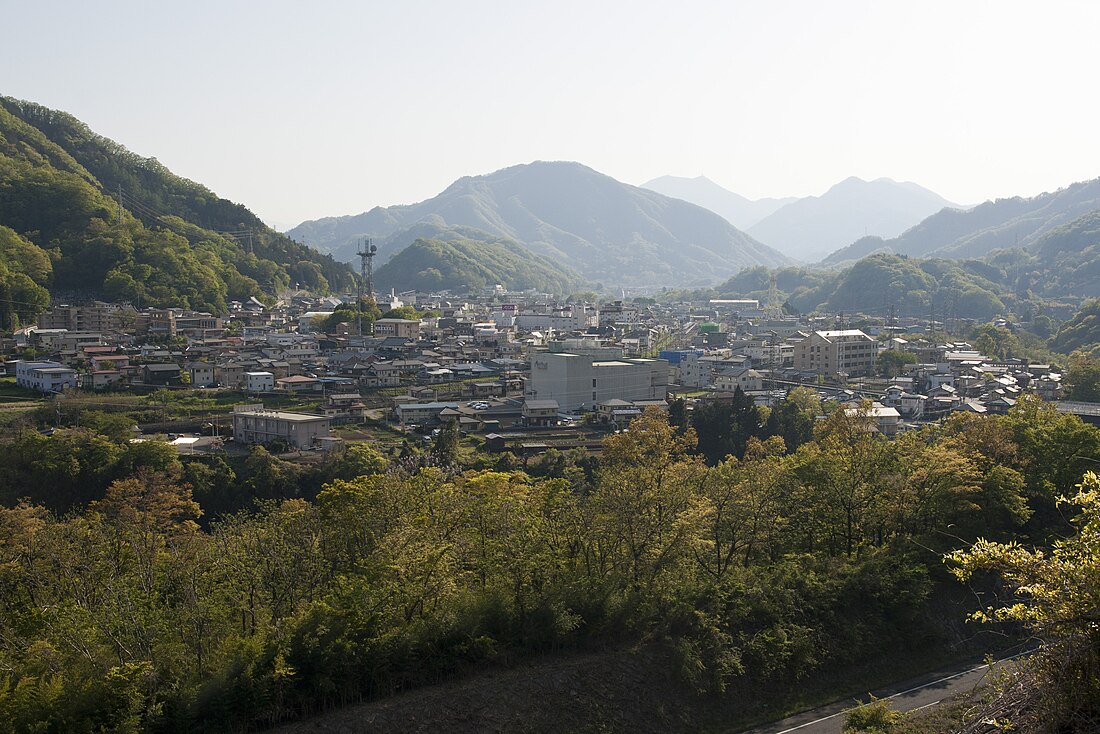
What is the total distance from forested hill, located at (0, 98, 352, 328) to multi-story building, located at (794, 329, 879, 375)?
19.8 m

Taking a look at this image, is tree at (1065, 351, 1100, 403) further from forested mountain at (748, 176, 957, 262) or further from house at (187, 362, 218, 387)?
forested mountain at (748, 176, 957, 262)

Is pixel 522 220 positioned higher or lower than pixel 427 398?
higher

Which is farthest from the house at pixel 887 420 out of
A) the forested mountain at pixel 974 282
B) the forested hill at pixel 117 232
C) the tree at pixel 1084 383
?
the forested mountain at pixel 974 282

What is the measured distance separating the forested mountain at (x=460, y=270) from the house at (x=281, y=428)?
41.8 m

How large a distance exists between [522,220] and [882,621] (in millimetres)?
122679

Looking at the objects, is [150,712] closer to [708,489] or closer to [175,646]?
[175,646]

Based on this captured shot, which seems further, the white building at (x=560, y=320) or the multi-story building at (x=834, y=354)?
the white building at (x=560, y=320)

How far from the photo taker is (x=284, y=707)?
6.25 meters

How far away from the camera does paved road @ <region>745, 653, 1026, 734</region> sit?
23.3 feet

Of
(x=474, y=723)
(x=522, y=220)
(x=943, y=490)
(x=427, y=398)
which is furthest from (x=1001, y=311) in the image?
(x=522, y=220)

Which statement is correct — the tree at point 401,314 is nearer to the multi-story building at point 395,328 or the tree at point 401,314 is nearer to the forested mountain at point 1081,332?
the multi-story building at point 395,328

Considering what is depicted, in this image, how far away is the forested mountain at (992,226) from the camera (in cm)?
7606

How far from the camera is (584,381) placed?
21.3 meters

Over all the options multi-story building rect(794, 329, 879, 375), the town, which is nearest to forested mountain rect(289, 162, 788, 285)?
the town
